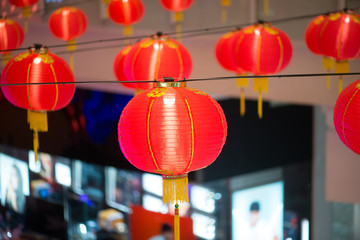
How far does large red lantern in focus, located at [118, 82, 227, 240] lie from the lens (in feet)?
7.16

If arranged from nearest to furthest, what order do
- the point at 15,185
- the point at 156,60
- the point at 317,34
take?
the point at 156,60
the point at 317,34
the point at 15,185

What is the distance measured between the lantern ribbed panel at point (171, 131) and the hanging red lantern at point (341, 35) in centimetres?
142

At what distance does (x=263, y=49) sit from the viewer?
11.0ft

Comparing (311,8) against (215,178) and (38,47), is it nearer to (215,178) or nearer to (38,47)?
(215,178)

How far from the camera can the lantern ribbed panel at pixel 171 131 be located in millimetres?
2184

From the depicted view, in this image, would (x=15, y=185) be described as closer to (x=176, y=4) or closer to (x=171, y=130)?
(x=176, y=4)

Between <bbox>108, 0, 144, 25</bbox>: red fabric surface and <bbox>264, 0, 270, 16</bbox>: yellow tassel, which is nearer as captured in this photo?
<bbox>108, 0, 144, 25</bbox>: red fabric surface

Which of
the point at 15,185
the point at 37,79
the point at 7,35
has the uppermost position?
the point at 7,35

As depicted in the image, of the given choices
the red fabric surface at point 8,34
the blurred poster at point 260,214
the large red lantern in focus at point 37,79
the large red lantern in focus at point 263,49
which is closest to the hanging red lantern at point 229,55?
the large red lantern in focus at point 263,49

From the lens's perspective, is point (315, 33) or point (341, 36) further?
point (315, 33)

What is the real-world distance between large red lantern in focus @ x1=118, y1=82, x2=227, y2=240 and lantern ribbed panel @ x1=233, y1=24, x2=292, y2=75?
1.18m

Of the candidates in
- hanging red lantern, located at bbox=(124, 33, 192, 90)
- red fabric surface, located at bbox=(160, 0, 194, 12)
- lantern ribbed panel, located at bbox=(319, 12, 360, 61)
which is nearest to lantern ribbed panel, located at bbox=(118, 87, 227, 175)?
hanging red lantern, located at bbox=(124, 33, 192, 90)

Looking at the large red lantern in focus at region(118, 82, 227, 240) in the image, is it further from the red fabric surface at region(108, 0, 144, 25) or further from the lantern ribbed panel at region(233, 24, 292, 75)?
the red fabric surface at region(108, 0, 144, 25)

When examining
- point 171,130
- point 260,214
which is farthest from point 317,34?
point 260,214
